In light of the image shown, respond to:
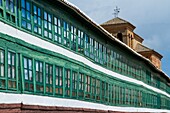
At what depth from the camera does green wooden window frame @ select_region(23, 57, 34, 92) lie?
1717cm

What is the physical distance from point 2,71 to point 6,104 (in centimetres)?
110

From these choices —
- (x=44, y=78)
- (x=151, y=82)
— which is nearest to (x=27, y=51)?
(x=44, y=78)

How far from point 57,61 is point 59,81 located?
104 centimetres

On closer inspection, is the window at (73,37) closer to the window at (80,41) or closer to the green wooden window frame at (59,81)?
the window at (80,41)

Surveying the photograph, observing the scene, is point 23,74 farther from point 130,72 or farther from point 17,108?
point 130,72

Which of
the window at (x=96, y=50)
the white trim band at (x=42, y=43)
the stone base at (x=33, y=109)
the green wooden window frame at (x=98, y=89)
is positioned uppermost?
the window at (x=96, y=50)

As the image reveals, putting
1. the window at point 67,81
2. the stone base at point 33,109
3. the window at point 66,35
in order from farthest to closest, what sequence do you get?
the window at point 66,35
the window at point 67,81
the stone base at point 33,109

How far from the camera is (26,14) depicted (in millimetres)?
17703

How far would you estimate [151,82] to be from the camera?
1973 inches

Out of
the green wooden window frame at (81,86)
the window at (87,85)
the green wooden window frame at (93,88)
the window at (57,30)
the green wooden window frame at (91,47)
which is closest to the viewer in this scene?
the window at (57,30)

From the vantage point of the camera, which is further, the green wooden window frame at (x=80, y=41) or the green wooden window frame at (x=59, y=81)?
the green wooden window frame at (x=80, y=41)

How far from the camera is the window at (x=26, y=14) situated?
57.0 ft

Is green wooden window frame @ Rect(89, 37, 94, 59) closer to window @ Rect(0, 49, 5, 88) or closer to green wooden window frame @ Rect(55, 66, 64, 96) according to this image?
green wooden window frame @ Rect(55, 66, 64, 96)

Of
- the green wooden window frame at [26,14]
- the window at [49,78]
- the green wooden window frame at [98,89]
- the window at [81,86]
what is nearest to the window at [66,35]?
the window at [81,86]
